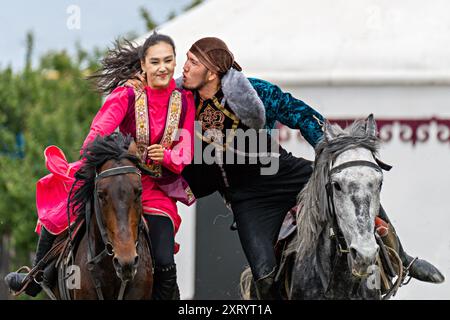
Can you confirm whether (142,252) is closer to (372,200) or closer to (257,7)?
(372,200)

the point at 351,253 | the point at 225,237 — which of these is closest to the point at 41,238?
the point at 351,253

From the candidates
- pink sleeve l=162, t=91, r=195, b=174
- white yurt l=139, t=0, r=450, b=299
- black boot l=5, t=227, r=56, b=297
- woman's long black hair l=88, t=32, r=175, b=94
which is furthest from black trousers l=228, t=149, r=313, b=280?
white yurt l=139, t=0, r=450, b=299

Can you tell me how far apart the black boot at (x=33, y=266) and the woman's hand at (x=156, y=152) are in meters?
1.00

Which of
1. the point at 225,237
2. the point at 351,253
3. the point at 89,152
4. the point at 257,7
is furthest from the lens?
the point at 257,7

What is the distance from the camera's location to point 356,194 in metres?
6.65

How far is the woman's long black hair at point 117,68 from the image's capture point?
25.9 feet

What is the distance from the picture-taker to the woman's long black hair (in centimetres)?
789

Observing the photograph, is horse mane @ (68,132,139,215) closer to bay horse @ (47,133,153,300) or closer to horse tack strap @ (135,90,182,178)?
bay horse @ (47,133,153,300)

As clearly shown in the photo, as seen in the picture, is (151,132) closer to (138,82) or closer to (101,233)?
(138,82)

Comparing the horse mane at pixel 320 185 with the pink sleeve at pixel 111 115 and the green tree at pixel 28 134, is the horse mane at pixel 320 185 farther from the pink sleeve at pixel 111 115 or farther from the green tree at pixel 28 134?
the green tree at pixel 28 134

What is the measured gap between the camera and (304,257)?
7.29 m

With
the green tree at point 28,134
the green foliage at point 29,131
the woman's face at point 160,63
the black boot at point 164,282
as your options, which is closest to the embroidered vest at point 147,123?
the woman's face at point 160,63

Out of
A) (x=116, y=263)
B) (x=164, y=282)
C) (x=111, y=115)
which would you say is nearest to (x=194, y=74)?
(x=111, y=115)

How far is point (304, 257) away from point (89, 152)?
1.35 meters
